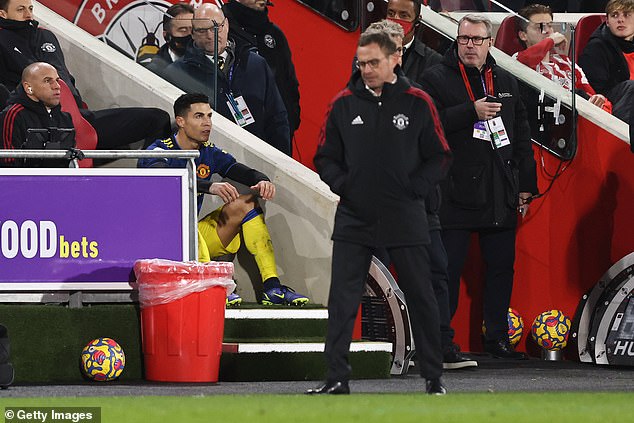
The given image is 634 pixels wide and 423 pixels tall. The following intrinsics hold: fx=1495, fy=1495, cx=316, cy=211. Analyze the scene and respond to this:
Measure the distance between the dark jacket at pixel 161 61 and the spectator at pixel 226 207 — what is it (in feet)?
3.67

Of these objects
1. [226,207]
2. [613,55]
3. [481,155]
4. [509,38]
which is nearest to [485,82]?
[481,155]

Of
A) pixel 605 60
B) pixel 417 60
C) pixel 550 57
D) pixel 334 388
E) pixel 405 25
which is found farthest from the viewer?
pixel 605 60

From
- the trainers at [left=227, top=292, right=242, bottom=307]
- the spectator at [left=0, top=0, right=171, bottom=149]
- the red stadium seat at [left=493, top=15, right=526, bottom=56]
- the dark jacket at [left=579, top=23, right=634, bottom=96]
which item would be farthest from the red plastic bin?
the dark jacket at [left=579, top=23, right=634, bottom=96]

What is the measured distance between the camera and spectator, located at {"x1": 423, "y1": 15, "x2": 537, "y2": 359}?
1098 cm

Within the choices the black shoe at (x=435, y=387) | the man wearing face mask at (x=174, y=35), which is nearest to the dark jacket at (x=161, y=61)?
the man wearing face mask at (x=174, y=35)

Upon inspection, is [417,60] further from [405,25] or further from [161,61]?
[161,61]

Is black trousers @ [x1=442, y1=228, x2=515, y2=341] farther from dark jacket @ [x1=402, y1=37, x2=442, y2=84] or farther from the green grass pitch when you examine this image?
the green grass pitch

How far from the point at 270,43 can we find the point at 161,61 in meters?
0.94

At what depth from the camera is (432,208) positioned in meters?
9.81

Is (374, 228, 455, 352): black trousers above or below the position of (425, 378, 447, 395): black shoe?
above

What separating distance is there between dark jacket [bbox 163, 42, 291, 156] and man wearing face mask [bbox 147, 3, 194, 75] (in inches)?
2.3

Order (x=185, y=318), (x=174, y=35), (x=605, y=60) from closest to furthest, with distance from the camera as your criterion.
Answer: (x=185, y=318) → (x=174, y=35) → (x=605, y=60)


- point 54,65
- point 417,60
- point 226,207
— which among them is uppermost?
point 417,60

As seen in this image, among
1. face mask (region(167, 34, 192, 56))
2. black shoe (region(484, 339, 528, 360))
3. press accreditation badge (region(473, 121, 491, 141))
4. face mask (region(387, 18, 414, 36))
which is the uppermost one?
face mask (region(387, 18, 414, 36))
